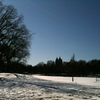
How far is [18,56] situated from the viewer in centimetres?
2356

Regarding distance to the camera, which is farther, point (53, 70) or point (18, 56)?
point (53, 70)

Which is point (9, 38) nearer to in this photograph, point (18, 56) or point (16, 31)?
point (16, 31)

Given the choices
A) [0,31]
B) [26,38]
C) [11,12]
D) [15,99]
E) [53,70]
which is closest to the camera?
[15,99]

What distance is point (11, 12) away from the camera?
21.4m

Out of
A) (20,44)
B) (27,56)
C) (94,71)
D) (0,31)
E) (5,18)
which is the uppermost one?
(5,18)

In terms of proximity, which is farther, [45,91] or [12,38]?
[12,38]

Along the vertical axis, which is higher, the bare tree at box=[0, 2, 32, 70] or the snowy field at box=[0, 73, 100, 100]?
the bare tree at box=[0, 2, 32, 70]

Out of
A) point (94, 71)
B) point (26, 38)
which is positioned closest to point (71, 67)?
point (26, 38)

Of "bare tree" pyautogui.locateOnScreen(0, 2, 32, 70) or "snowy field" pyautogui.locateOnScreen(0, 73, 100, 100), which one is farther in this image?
"bare tree" pyautogui.locateOnScreen(0, 2, 32, 70)

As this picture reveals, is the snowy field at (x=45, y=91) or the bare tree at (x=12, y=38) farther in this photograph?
the bare tree at (x=12, y=38)

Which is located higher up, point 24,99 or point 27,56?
point 27,56

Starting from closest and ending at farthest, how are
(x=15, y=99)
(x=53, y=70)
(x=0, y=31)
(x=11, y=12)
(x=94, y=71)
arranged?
(x=15, y=99), (x=0, y=31), (x=11, y=12), (x=94, y=71), (x=53, y=70)

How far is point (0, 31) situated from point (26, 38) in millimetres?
5008

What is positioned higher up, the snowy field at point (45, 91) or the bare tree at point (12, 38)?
the bare tree at point (12, 38)
